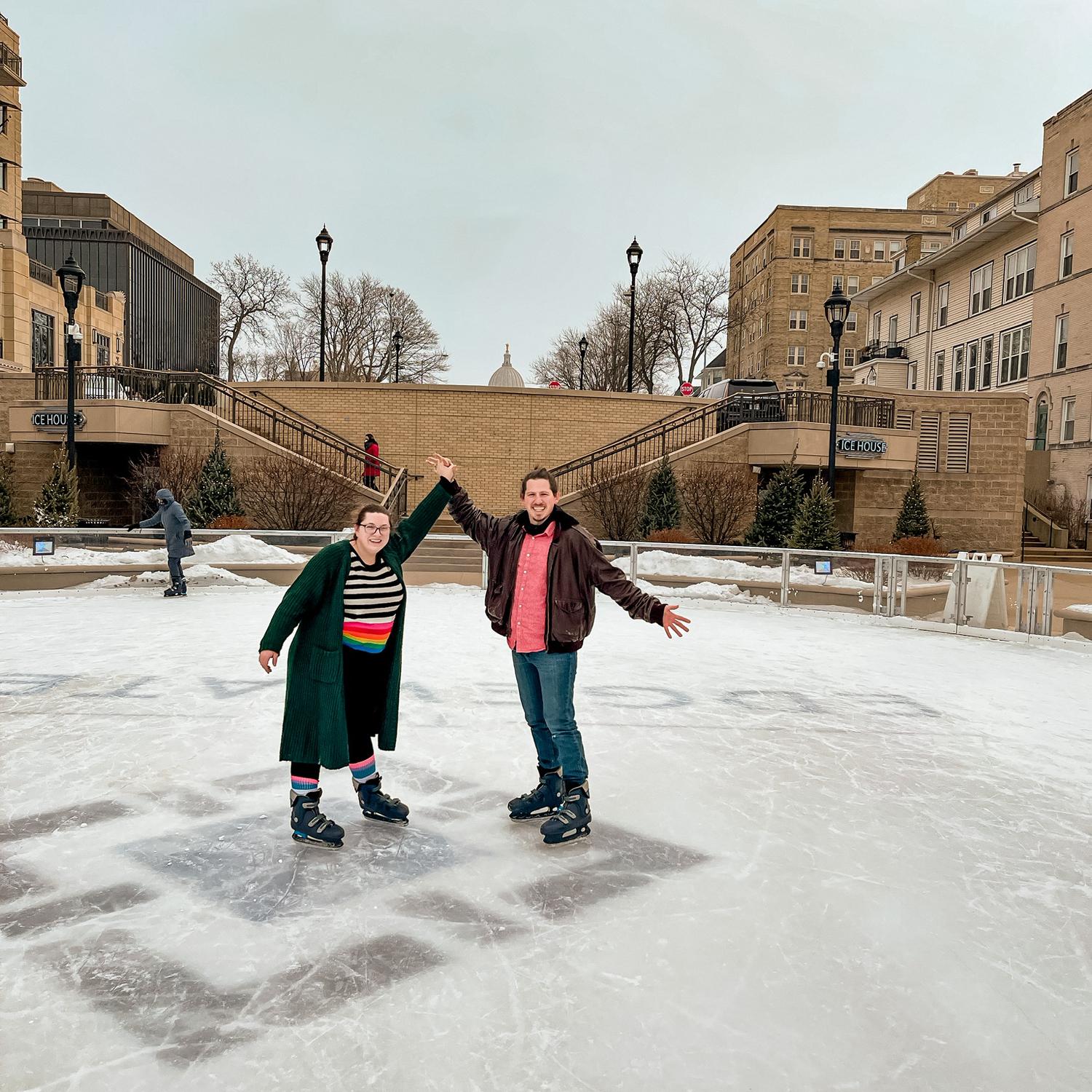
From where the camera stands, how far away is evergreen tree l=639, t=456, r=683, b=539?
22.0 m

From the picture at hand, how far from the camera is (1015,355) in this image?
34.9m

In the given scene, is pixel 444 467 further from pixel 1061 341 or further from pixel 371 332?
pixel 371 332

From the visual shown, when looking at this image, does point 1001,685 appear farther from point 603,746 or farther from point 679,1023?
point 679,1023

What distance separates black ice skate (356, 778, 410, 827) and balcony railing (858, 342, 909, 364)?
131 feet

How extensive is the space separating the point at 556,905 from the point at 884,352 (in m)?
41.9

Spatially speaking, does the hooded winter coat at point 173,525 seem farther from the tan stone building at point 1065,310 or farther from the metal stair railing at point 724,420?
the tan stone building at point 1065,310

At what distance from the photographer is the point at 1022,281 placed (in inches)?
1353

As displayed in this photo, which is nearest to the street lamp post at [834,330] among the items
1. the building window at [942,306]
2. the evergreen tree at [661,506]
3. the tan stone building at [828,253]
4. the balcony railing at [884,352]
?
the evergreen tree at [661,506]

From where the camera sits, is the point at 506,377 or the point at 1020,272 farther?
the point at 506,377

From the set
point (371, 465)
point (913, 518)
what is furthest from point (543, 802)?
point (913, 518)

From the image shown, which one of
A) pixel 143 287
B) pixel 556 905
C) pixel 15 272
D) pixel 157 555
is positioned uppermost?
pixel 143 287

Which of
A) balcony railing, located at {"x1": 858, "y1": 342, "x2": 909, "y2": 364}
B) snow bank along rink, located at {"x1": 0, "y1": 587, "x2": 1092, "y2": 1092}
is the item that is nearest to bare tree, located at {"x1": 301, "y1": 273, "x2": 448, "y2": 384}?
balcony railing, located at {"x1": 858, "y1": 342, "x2": 909, "y2": 364}

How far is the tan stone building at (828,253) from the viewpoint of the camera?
206 ft

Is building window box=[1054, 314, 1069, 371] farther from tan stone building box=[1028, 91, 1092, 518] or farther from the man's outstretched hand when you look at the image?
the man's outstretched hand
